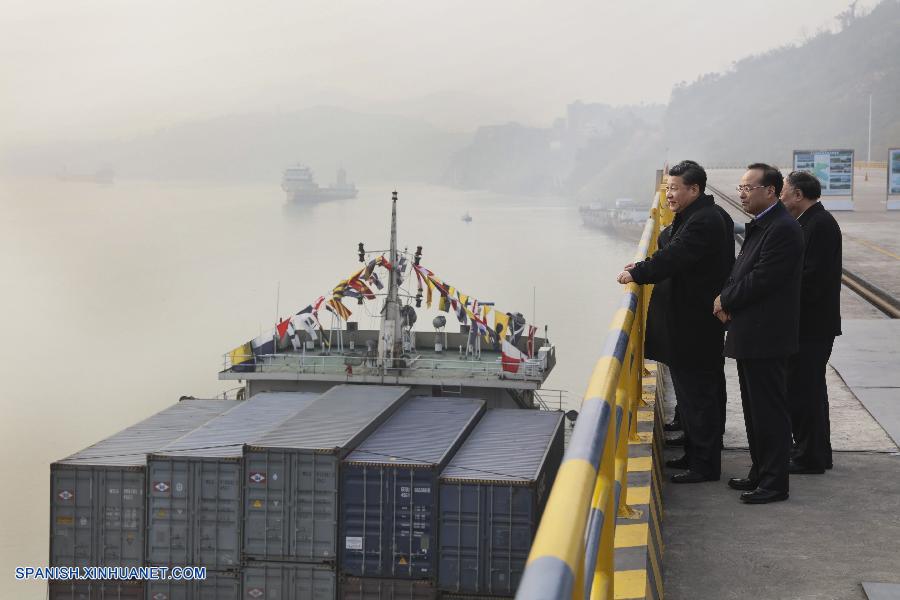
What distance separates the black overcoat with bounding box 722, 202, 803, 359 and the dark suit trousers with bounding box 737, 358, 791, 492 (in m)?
A: 0.10

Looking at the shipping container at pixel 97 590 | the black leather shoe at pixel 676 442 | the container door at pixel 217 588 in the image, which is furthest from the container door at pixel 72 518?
the black leather shoe at pixel 676 442

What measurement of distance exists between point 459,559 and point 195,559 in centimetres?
657

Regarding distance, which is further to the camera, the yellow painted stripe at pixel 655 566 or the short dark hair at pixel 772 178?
the short dark hair at pixel 772 178

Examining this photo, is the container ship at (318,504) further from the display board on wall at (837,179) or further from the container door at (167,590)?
the display board on wall at (837,179)

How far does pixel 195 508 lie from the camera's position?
2495 cm

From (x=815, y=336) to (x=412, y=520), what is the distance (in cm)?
1836

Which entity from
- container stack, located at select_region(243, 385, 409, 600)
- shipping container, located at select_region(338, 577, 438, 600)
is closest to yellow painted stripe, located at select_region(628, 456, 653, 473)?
container stack, located at select_region(243, 385, 409, 600)

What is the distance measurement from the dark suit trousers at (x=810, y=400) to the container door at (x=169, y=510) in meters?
21.2

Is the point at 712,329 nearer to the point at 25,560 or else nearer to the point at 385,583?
the point at 385,583

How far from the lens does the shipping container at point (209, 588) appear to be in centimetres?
2466

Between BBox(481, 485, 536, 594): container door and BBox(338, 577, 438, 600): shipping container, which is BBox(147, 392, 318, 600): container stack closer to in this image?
BBox(338, 577, 438, 600): shipping container

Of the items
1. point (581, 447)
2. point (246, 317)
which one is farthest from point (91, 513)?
point (246, 317)

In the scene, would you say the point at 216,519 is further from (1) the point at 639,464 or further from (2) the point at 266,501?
(1) the point at 639,464

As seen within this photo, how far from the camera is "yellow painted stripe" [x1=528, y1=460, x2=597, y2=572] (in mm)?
1479
